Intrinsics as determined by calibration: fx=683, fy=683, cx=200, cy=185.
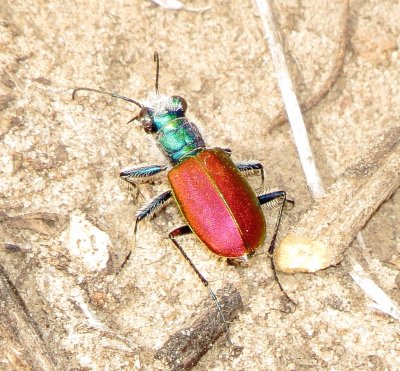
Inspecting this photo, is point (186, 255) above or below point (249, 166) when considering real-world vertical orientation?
below

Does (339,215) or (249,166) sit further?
(249,166)

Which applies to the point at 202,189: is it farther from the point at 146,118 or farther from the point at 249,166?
the point at 146,118

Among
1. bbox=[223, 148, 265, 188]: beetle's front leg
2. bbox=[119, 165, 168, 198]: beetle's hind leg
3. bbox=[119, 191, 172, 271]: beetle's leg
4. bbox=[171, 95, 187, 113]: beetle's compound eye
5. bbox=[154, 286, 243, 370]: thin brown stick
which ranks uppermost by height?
bbox=[171, 95, 187, 113]: beetle's compound eye

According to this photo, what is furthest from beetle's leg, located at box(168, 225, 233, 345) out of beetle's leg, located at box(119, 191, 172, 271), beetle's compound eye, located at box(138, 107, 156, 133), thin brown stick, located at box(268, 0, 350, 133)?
thin brown stick, located at box(268, 0, 350, 133)

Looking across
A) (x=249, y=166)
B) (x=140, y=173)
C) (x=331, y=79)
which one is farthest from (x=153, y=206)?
(x=331, y=79)

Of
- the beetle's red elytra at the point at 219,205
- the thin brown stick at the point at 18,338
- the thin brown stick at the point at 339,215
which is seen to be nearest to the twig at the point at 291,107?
the thin brown stick at the point at 339,215

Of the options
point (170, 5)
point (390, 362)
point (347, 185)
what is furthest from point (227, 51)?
point (390, 362)

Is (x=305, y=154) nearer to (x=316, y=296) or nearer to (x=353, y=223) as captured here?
(x=353, y=223)

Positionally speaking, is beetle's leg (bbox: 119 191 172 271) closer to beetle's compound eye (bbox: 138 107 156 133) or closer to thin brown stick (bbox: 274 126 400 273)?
beetle's compound eye (bbox: 138 107 156 133)
